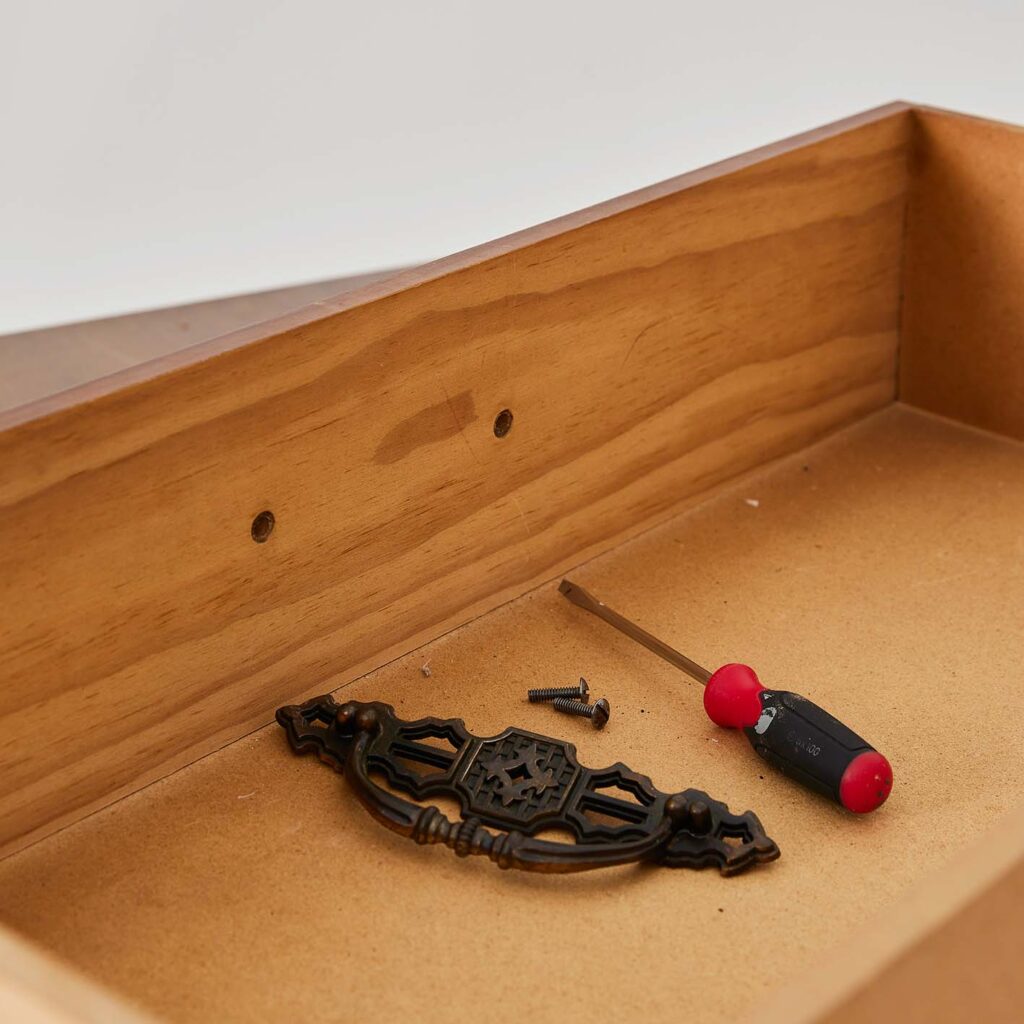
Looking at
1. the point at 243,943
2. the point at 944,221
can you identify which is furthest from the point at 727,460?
the point at 243,943

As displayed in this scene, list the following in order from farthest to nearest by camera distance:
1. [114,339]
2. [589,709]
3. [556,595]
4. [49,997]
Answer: [114,339]
[556,595]
[589,709]
[49,997]

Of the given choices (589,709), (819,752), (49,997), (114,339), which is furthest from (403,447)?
(114,339)

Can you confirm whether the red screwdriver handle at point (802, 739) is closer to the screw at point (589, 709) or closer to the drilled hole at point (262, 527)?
the screw at point (589, 709)

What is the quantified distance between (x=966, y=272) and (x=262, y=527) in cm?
63

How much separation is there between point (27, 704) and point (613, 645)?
1.20ft

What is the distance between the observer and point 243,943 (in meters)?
0.74

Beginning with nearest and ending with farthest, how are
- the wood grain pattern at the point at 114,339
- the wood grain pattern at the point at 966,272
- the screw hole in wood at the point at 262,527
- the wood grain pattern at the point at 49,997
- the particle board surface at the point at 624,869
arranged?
the wood grain pattern at the point at 49,997
the particle board surface at the point at 624,869
the screw hole in wood at the point at 262,527
the wood grain pattern at the point at 966,272
the wood grain pattern at the point at 114,339

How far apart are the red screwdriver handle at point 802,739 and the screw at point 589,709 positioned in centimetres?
6

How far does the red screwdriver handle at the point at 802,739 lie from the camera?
81 cm

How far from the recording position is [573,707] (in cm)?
90

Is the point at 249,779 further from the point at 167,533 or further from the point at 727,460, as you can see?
the point at 727,460

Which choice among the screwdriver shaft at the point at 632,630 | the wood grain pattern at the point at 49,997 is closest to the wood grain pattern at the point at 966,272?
the screwdriver shaft at the point at 632,630

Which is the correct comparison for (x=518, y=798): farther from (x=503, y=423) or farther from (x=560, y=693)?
(x=503, y=423)

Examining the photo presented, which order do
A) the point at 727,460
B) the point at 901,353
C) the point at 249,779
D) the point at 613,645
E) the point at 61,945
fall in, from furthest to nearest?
1. the point at 901,353
2. the point at 727,460
3. the point at 613,645
4. the point at 249,779
5. the point at 61,945
